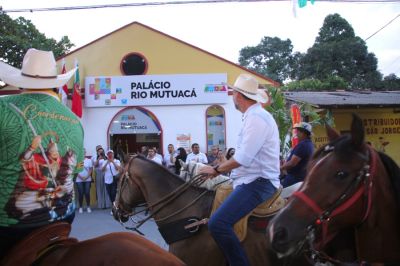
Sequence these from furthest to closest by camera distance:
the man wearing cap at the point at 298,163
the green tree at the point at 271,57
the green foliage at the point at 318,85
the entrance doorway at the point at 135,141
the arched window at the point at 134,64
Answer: the green tree at the point at 271,57, the green foliage at the point at 318,85, the entrance doorway at the point at 135,141, the arched window at the point at 134,64, the man wearing cap at the point at 298,163

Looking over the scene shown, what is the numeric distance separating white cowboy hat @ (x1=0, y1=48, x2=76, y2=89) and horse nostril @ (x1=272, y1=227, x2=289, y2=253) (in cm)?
171

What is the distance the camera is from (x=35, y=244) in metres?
2.62

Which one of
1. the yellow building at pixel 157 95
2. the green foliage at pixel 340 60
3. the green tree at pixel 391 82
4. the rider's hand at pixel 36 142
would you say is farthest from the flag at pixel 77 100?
the green tree at pixel 391 82

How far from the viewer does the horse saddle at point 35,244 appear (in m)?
2.57

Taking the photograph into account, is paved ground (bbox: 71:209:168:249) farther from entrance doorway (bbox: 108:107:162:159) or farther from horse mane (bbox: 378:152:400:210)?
horse mane (bbox: 378:152:400:210)

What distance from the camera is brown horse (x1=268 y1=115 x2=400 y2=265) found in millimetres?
2559

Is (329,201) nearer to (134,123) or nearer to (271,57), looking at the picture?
(134,123)

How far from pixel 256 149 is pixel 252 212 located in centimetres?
63

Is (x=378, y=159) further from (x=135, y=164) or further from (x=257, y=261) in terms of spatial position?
(x=135, y=164)

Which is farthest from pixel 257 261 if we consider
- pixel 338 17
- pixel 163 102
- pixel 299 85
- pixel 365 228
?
pixel 338 17

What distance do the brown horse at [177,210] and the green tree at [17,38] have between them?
839 inches

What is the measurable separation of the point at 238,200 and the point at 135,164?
58.6 inches

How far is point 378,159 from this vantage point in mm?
2754

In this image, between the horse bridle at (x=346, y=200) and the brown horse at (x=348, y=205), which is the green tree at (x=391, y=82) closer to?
the brown horse at (x=348, y=205)
